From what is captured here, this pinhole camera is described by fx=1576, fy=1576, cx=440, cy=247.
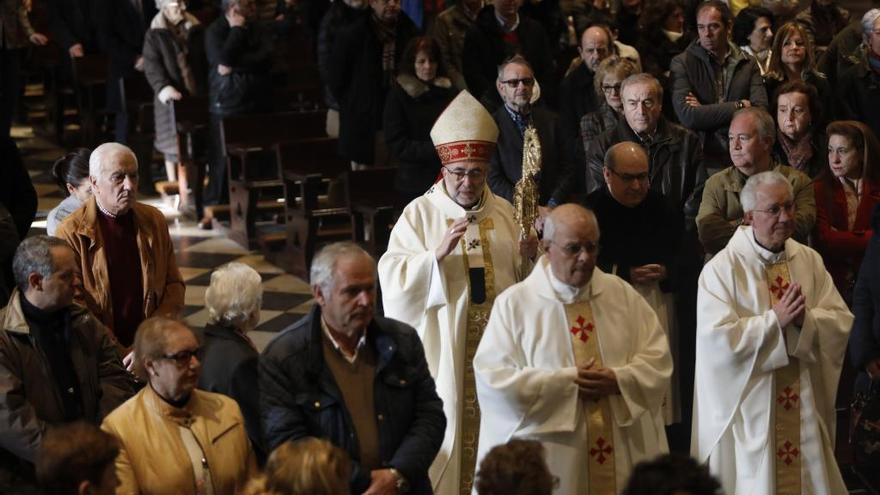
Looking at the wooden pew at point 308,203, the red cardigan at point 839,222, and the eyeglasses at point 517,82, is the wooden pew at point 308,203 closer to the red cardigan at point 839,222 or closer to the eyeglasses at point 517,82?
the eyeglasses at point 517,82

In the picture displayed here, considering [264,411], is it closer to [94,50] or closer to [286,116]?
[286,116]

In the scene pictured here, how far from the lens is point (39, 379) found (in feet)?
17.9

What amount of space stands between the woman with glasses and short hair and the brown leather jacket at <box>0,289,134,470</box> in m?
0.52

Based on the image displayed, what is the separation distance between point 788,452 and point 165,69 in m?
7.92

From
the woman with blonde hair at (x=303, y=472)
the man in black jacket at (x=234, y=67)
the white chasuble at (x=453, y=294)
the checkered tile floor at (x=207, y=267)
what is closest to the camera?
the woman with blonde hair at (x=303, y=472)

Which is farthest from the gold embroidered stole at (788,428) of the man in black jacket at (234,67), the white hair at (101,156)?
the man in black jacket at (234,67)

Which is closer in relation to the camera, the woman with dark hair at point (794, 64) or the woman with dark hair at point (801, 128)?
the woman with dark hair at point (801, 128)

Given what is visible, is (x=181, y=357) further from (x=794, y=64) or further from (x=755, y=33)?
(x=755, y=33)

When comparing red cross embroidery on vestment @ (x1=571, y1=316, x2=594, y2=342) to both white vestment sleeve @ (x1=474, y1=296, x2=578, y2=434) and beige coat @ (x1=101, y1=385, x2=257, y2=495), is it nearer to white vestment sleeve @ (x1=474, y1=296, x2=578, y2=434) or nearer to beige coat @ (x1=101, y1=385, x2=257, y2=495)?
white vestment sleeve @ (x1=474, y1=296, x2=578, y2=434)

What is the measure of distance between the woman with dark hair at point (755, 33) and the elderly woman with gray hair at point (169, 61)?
466 centimetres

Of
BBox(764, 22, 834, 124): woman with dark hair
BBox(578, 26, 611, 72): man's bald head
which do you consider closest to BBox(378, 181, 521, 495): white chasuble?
BBox(578, 26, 611, 72): man's bald head

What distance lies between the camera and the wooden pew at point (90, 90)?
49.5 feet

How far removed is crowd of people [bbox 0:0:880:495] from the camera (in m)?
4.97

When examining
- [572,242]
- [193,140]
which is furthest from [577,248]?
[193,140]
